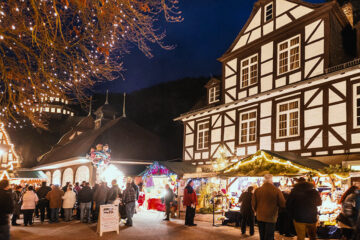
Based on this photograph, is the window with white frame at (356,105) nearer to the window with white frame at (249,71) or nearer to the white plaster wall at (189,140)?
the window with white frame at (249,71)

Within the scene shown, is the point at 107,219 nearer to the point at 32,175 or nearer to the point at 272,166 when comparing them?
the point at 272,166

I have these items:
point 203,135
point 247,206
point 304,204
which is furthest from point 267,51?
point 304,204

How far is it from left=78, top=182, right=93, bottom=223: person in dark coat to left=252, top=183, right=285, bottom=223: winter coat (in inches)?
339

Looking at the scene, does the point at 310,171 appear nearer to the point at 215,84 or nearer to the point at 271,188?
the point at 271,188

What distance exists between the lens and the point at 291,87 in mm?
16219

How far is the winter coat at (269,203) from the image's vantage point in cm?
755

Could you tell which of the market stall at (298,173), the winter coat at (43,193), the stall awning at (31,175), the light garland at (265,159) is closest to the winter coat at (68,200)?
the winter coat at (43,193)

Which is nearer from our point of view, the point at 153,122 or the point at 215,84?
the point at 215,84

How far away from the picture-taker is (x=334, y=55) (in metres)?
15.6

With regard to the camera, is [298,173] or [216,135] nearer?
[298,173]

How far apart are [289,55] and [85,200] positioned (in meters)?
11.4

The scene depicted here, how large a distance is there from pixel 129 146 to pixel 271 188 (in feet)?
79.0

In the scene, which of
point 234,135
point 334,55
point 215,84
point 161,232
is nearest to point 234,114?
point 234,135

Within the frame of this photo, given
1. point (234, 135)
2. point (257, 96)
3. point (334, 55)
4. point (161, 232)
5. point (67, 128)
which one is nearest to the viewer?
point (161, 232)
